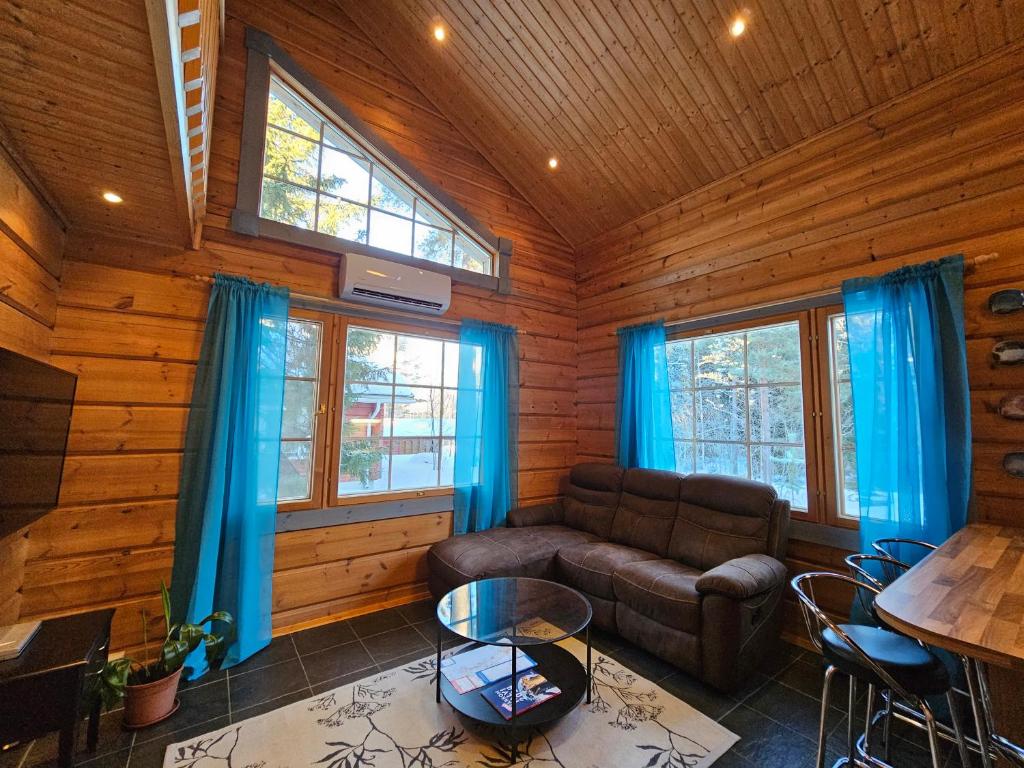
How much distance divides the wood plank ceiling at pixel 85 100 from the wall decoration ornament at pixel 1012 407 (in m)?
3.60

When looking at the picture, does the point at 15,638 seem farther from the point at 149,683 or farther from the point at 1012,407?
the point at 1012,407

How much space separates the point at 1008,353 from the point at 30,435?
4.30 meters

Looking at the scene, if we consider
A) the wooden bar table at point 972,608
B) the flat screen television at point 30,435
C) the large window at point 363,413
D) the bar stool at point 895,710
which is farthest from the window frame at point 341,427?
the wooden bar table at point 972,608

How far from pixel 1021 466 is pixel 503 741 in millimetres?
2707

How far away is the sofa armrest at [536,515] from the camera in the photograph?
11.9ft

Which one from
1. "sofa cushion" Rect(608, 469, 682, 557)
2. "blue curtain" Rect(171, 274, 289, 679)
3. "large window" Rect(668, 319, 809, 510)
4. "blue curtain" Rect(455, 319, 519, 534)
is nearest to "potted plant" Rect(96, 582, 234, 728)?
"blue curtain" Rect(171, 274, 289, 679)

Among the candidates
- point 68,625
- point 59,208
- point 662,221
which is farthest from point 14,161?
point 662,221

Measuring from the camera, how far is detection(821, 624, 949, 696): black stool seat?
1300 millimetres

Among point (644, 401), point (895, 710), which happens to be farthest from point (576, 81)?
point (895, 710)

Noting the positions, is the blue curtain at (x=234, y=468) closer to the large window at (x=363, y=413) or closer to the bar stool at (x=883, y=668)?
the large window at (x=363, y=413)

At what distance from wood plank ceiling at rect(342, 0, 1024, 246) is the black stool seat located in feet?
9.42

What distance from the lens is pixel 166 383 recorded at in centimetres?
249

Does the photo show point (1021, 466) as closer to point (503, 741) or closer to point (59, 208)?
point (503, 741)

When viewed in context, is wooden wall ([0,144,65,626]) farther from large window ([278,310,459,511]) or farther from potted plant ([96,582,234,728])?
large window ([278,310,459,511])
